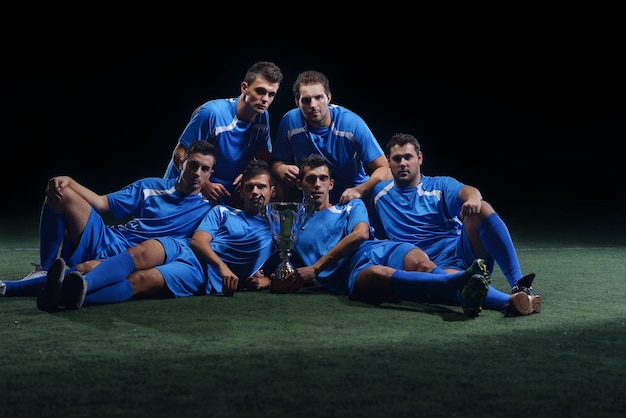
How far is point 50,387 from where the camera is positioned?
6.00 feet

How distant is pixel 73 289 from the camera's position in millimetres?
2803

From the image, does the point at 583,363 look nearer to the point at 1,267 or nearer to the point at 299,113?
the point at 299,113

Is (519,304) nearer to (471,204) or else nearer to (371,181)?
(471,204)

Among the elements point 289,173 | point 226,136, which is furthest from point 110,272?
point 226,136

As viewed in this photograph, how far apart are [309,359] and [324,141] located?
78.2 inches

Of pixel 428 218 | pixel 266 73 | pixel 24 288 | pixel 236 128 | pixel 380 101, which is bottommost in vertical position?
pixel 24 288

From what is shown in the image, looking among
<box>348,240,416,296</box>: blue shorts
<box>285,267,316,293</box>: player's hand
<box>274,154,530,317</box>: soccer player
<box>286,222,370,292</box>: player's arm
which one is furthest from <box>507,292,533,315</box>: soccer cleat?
<box>285,267,316,293</box>: player's hand

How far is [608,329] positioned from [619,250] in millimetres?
3042

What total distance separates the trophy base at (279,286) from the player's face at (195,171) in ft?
1.85

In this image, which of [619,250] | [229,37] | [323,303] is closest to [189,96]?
[229,37]

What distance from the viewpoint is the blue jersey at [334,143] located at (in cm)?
398

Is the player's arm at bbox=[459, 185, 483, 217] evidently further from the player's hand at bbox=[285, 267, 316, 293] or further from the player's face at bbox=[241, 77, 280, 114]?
the player's face at bbox=[241, 77, 280, 114]

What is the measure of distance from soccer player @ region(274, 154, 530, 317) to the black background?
3612 mm

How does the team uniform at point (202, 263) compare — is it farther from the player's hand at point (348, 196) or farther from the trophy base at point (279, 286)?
the player's hand at point (348, 196)
